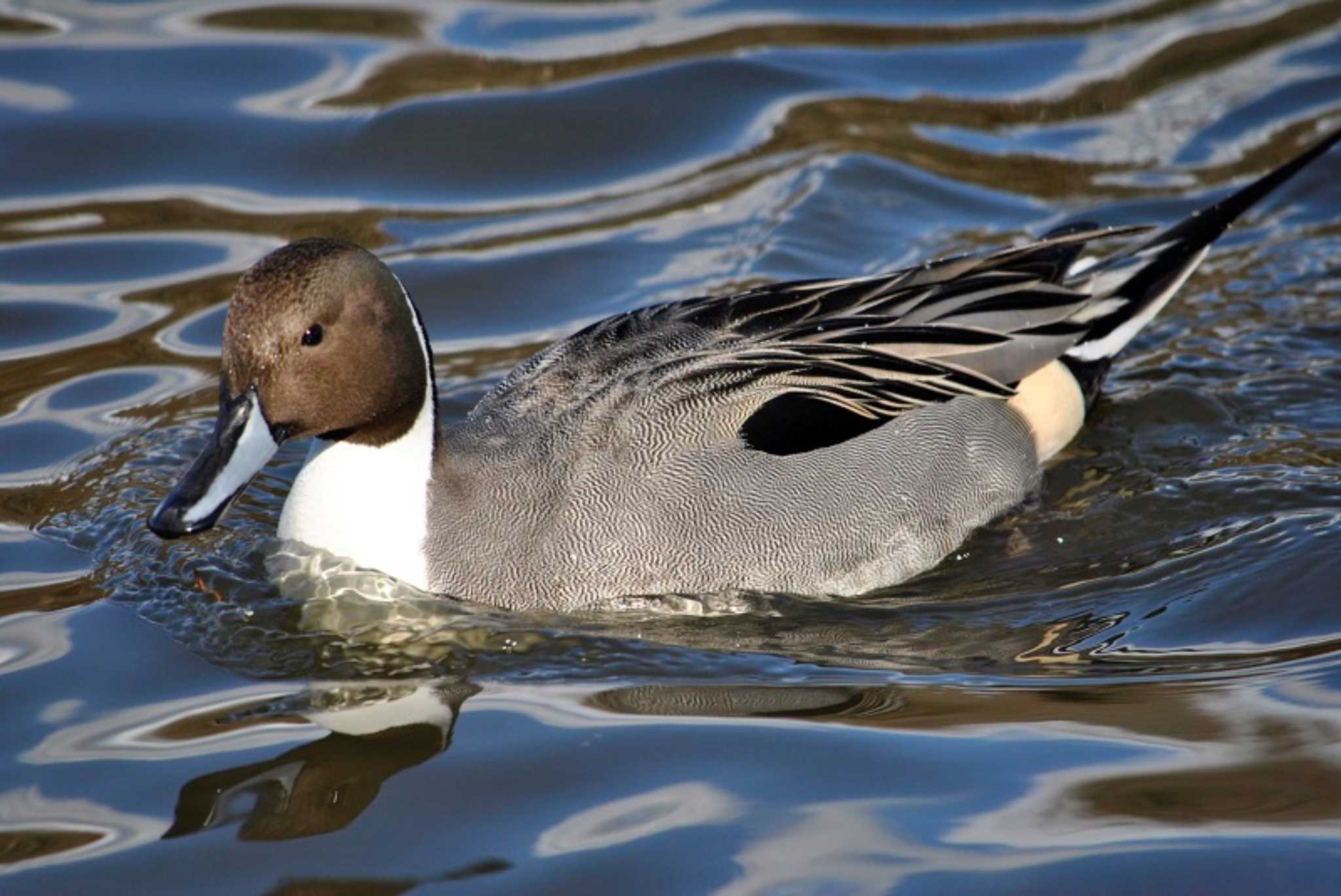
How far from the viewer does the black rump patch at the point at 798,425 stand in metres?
5.01

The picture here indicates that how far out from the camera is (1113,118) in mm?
8516

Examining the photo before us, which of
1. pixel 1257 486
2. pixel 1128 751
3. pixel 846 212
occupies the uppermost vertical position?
pixel 846 212

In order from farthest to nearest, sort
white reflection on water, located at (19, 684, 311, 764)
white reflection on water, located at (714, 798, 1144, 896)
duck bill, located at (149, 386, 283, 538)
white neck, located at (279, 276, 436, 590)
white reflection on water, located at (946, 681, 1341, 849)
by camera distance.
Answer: white neck, located at (279, 276, 436, 590)
duck bill, located at (149, 386, 283, 538)
white reflection on water, located at (19, 684, 311, 764)
white reflection on water, located at (946, 681, 1341, 849)
white reflection on water, located at (714, 798, 1144, 896)

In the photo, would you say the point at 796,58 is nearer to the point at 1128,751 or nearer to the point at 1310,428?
the point at 1310,428

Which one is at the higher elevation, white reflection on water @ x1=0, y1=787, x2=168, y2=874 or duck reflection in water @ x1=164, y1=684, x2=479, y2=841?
duck reflection in water @ x1=164, y1=684, x2=479, y2=841

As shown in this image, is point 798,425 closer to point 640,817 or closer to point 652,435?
point 652,435

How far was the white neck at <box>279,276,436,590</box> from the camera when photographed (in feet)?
15.7

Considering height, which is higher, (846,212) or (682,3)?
(682,3)

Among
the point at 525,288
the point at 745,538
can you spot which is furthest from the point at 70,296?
the point at 745,538

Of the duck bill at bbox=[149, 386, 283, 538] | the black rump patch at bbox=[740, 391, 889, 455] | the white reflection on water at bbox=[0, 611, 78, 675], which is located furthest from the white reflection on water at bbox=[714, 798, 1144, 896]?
the white reflection on water at bbox=[0, 611, 78, 675]

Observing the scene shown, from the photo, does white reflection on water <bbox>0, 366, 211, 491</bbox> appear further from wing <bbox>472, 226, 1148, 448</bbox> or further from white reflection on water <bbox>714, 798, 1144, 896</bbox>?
white reflection on water <bbox>714, 798, 1144, 896</bbox>

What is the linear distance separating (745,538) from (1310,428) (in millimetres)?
2076

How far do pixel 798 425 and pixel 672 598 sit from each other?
0.61 metres

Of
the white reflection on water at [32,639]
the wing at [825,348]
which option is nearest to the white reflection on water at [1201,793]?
the wing at [825,348]
